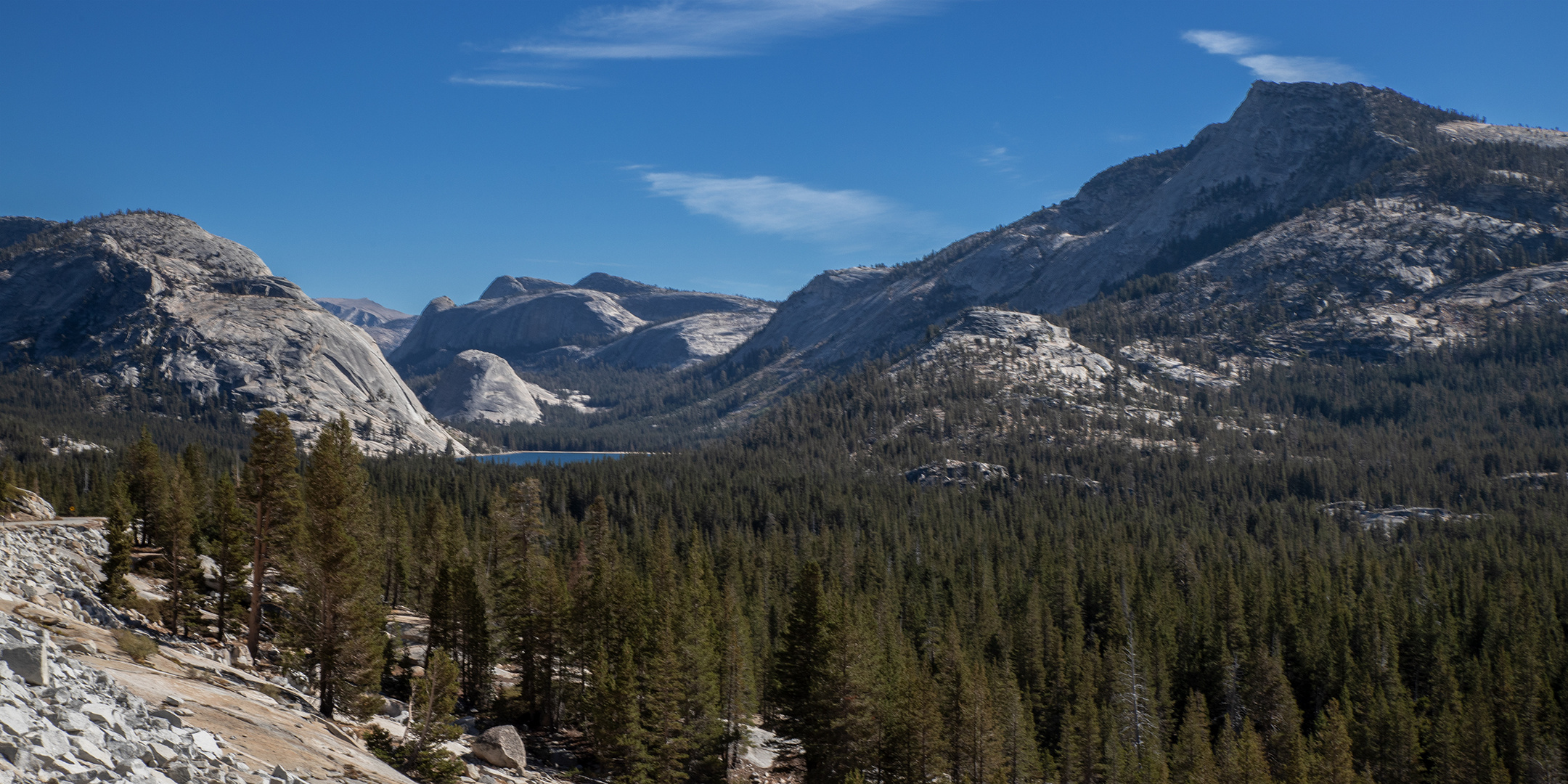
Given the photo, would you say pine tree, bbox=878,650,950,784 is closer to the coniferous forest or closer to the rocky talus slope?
the coniferous forest

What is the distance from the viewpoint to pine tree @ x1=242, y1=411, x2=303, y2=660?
145ft

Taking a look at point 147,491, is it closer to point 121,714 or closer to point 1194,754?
point 121,714

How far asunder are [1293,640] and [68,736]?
103 meters

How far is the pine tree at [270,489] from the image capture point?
44344 millimetres

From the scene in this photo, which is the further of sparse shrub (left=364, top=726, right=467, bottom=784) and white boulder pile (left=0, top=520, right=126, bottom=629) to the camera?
white boulder pile (left=0, top=520, right=126, bottom=629)

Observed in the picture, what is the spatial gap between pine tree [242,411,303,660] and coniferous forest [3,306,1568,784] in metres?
0.18

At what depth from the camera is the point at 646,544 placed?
109062 mm

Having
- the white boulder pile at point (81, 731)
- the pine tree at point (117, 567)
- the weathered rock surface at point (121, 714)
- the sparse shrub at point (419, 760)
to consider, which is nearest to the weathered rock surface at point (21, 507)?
the pine tree at point (117, 567)

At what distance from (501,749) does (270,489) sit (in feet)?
55.0

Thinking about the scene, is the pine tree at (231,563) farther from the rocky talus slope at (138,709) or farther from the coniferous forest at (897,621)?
the rocky talus slope at (138,709)

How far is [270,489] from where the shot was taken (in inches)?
1764

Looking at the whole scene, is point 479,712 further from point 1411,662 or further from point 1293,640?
point 1411,662

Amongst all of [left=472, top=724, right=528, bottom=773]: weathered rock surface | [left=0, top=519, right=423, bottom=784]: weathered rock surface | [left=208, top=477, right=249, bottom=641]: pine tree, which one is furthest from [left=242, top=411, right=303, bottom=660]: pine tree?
[left=472, top=724, right=528, bottom=773]: weathered rock surface

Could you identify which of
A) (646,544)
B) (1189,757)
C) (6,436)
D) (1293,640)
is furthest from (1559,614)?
(6,436)
